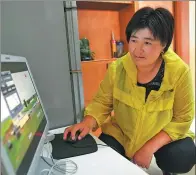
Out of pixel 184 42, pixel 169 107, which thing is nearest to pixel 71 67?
pixel 169 107

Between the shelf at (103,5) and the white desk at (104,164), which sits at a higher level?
the shelf at (103,5)

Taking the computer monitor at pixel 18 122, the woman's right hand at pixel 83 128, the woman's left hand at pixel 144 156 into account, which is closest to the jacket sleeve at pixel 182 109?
the woman's left hand at pixel 144 156

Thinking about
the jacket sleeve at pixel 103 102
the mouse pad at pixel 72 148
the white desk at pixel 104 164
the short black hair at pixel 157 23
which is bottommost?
the white desk at pixel 104 164

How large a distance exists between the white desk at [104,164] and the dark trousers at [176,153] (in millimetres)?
259

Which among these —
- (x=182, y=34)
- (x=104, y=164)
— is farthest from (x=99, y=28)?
(x=104, y=164)

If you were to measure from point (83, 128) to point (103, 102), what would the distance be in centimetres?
20

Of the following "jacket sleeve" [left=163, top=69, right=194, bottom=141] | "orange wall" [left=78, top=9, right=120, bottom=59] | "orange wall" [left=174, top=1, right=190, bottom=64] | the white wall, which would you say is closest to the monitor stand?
"jacket sleeve" [left=163, top=69, right=194, bottom=141]

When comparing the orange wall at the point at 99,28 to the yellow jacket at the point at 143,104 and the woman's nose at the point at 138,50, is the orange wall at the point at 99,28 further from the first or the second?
the woman's nose at the point at 138,50

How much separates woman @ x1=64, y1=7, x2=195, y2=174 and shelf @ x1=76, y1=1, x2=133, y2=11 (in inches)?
26.7

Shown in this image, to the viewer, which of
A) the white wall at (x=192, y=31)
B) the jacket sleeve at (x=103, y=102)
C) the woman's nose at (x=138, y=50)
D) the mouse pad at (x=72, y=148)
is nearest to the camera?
the mouse pad at (x=72, y=148)

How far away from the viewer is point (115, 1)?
1657 mm

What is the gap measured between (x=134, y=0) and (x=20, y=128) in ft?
4.71

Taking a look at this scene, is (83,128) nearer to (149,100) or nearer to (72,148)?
(72,148)

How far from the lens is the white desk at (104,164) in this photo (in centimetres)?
73
